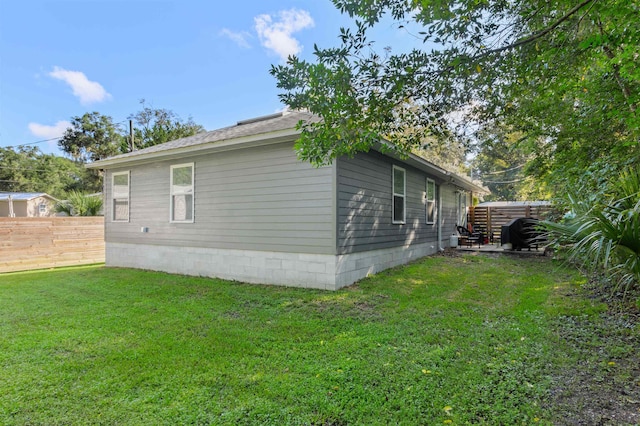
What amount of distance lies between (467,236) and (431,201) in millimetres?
3241

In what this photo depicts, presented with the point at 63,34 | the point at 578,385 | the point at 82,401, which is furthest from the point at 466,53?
the point at 63,34

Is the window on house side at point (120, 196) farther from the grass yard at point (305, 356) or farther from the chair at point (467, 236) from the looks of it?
the chair at point (467, 236)

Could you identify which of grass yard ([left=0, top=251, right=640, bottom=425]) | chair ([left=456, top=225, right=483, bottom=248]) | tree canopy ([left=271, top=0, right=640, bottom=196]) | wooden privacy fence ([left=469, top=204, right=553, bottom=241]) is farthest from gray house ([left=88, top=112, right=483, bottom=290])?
wooden privacy fence ([left=469, top=204, right=553, bottom=241])

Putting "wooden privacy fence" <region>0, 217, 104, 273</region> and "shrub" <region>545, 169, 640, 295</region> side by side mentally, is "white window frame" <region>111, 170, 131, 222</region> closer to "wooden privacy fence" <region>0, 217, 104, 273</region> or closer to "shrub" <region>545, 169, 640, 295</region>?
"wooden privacy fence" <region>0, 217, 104, 273</region>

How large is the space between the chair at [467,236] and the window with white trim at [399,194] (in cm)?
499

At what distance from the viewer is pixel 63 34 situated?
14.1 m

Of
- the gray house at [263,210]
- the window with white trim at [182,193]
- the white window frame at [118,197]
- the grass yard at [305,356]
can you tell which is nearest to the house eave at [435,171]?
the gray house at [263,210]

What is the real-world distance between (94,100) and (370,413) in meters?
29.7

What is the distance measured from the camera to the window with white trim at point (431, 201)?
10.1 meters

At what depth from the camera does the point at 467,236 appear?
41.0 feet

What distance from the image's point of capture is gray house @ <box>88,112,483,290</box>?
234 inches

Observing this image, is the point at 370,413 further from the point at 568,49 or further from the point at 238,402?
the point at 568,49

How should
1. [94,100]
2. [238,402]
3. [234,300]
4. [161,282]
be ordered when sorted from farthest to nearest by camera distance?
[94,100] → [161,282] → [234,300] → [238,402]

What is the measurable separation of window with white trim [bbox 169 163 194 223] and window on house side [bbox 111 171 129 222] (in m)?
2.11
